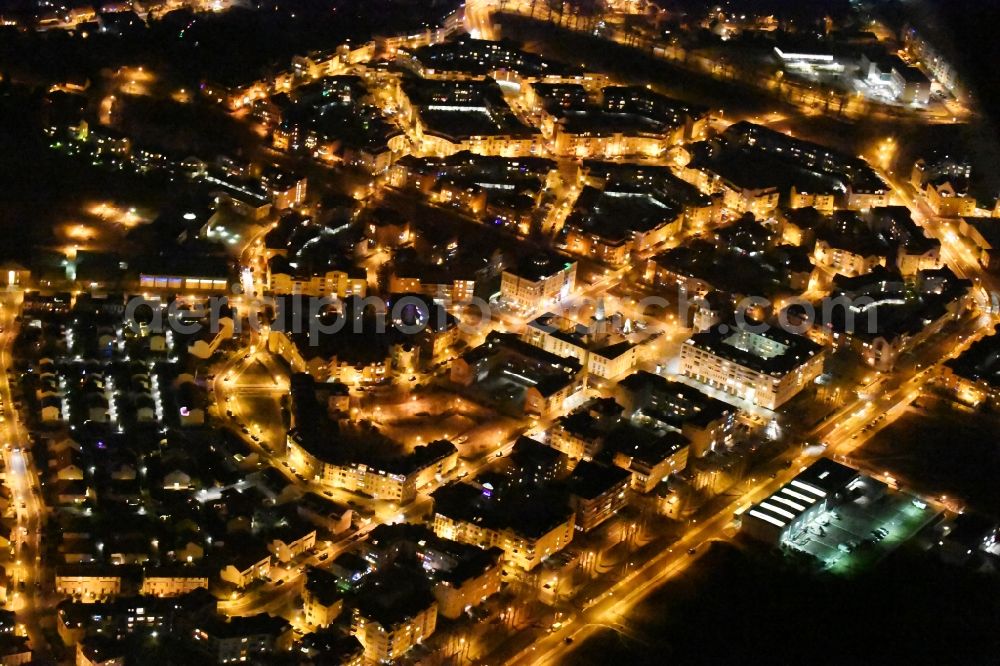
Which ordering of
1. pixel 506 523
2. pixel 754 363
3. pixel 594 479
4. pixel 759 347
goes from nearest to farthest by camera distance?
1. pixel 506 523
2. pixel 594 479
3. pixel 754 363
4. pixel 759 347

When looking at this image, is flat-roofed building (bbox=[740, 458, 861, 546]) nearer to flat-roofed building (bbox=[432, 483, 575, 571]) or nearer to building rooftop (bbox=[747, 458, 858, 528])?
building rooftop (bbox=[747, 458, 858, 528])

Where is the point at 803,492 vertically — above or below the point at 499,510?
above

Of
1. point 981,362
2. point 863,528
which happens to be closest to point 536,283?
point 981,362

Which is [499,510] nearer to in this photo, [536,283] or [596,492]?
[596,492]

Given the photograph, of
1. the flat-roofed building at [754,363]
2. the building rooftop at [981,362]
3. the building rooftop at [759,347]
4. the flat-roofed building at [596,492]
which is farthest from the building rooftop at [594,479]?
the building rooftop at [981,362]

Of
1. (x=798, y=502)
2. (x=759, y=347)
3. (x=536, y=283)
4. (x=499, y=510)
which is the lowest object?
(x=499, y=510)

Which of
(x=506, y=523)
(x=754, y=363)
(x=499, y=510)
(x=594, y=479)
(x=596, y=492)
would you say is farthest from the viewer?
(x=754, y=363)

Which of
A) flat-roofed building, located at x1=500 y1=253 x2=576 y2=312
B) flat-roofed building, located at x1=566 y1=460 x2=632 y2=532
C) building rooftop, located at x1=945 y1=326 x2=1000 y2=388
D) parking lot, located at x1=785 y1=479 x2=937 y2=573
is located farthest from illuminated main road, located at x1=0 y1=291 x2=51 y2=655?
building rooftop, located at x1=945 y1=326 x2=1000 y2=388

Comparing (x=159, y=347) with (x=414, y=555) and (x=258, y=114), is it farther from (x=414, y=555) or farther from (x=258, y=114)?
(x=258, y=114)

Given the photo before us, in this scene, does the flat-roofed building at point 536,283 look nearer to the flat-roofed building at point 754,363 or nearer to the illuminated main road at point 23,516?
the flat-roofed building at point 754,363

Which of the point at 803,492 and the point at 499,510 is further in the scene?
the point at 803,492

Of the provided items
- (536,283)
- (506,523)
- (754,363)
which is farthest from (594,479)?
(536,283)

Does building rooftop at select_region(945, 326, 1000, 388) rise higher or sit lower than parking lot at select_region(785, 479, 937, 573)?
higher

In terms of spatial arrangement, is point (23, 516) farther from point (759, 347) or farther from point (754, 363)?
point (759, 347)
